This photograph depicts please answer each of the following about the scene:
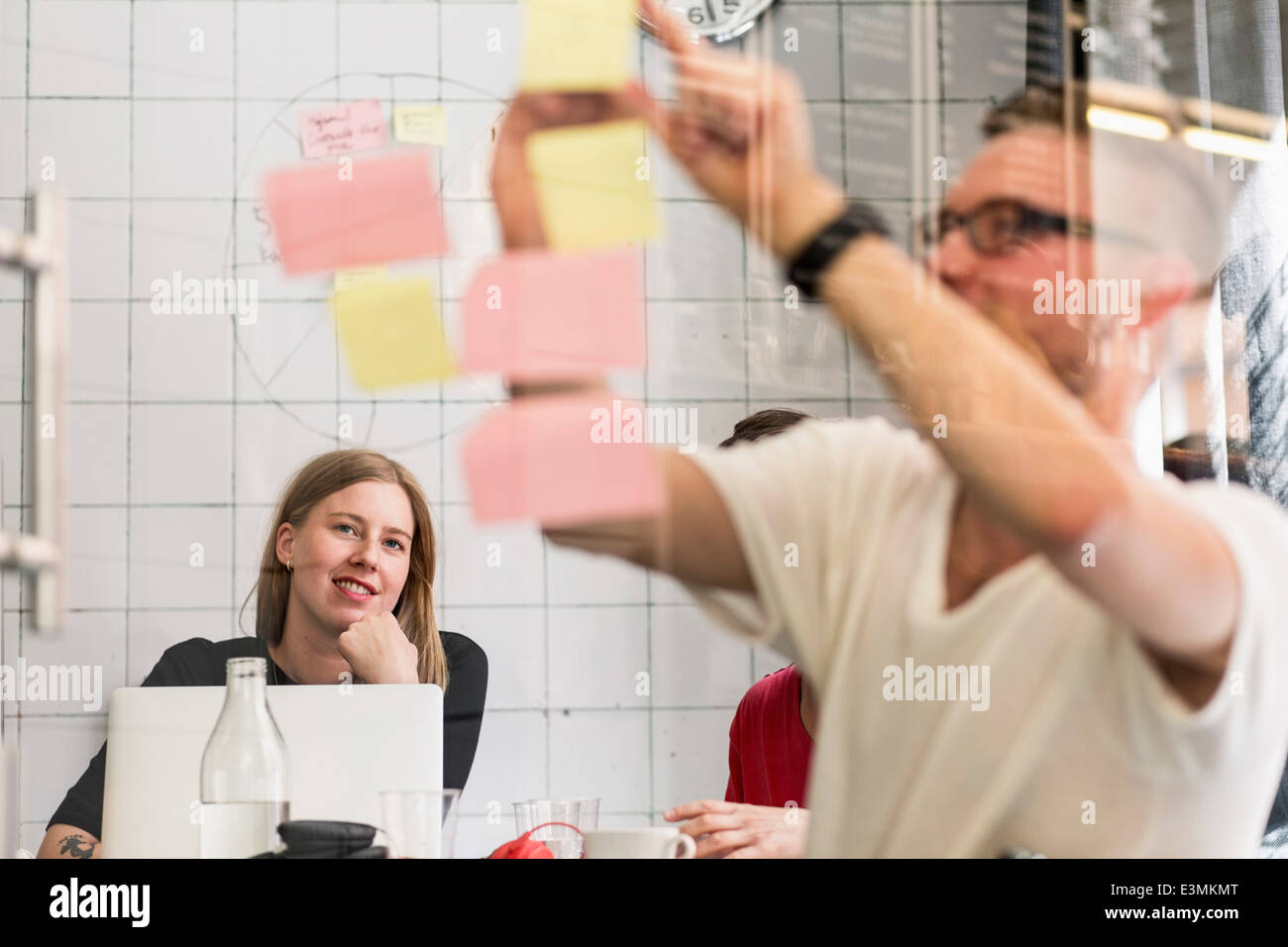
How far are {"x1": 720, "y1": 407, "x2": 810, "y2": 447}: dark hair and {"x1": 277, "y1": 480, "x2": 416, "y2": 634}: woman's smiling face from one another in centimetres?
29

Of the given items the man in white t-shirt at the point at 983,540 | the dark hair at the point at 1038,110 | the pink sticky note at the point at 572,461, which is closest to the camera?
the man in white t-shirt at the point at 983,540

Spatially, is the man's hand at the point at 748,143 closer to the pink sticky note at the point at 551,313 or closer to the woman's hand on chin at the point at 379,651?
the pink sticky note at the point at 551,313

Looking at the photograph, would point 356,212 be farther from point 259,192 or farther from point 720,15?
point 720,15

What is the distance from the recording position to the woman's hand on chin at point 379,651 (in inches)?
42.6

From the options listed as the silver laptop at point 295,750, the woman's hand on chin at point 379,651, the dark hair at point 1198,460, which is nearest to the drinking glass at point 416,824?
the silver laptop at point 295,750

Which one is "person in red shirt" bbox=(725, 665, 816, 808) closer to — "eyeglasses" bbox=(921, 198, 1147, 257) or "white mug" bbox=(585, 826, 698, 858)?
"white mug" bbox=(585, 826, 698, 858)

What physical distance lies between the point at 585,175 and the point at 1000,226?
30cm

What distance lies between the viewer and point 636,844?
36.4 inches

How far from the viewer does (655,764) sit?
1.13 m

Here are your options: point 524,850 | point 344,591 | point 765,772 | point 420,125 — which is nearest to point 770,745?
point 765,772

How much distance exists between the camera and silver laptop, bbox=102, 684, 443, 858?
0.99 m

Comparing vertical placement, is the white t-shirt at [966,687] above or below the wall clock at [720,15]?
below

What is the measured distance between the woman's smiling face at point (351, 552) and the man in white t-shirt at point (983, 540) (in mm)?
237

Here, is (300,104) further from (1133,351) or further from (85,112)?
(1133,351)
